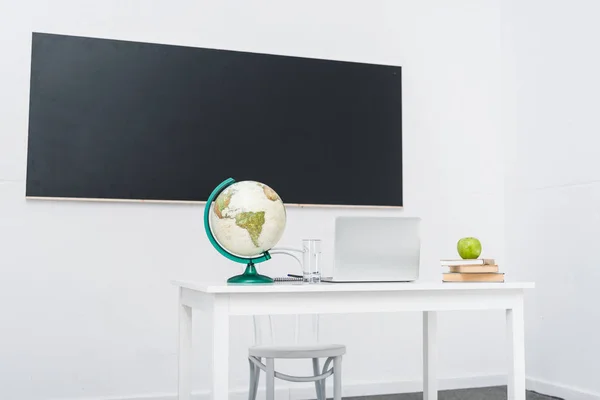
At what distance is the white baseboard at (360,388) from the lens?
372 centimetres

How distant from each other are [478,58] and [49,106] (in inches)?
102

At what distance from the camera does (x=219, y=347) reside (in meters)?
1.96

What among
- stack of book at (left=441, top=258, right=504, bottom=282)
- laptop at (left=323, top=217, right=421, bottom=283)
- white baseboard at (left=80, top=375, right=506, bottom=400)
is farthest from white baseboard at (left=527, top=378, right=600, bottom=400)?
laptop at (left=323, top=217, right=421, bottom=283)

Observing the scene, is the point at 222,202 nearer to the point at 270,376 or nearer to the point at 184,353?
the point at 184,353

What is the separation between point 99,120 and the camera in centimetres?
363

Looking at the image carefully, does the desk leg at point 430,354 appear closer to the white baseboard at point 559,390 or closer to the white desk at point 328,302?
the white desk at point 328,302

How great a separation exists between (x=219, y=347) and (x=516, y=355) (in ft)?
3.14

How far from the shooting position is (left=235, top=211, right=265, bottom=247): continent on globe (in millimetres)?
2102

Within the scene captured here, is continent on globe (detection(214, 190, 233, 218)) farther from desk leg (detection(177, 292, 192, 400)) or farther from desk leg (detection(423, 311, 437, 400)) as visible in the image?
desk leg (detection(423, 311, 437, 400))

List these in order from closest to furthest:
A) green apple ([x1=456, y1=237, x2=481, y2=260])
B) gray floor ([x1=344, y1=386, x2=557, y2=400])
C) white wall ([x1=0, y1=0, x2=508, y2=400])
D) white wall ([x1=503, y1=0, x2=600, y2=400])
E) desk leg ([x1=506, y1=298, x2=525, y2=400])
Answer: desk leg ([x1=506, y1=298, x2=525, y2=400]) < green apple ([x1=456, y1=237, x2=481, y2=260]) < white wall ([x1=0, y1=0, x2=508, y2=400]) < white wall ([x1=503, y1=0, x2=600, y2=400]) < gray floor ([x1=344, y1=386, x2=557, y2=400])

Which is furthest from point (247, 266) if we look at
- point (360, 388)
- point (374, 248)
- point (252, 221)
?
point (360, 388)

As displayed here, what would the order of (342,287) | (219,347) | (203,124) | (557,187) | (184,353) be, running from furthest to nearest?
(557,187), (203,124), (184,353), (342,287), (219,347)

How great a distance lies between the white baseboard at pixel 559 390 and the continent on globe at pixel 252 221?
7.68 ft

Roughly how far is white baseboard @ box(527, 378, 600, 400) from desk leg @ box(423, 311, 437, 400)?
1239 millimetres
